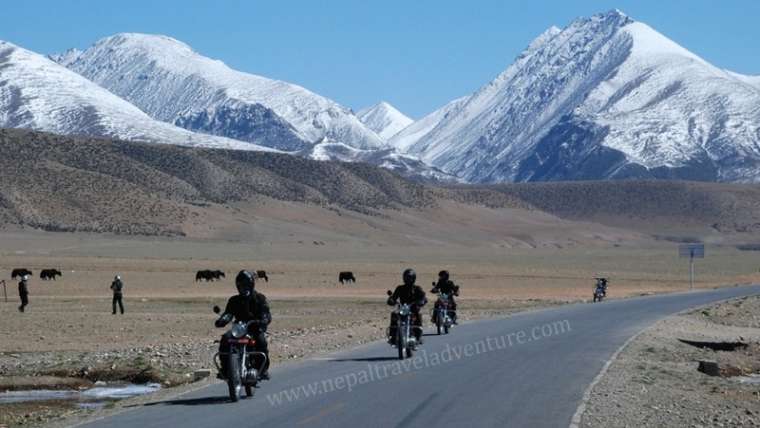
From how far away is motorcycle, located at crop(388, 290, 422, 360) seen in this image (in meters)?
24.3

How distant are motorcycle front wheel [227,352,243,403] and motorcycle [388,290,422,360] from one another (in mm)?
6044

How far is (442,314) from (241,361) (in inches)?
508

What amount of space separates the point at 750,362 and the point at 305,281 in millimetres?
46064

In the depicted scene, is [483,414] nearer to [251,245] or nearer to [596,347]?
[596,347]

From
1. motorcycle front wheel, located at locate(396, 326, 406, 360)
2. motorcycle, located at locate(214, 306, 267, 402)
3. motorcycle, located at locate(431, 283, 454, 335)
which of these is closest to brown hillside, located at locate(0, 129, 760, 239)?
motorcycle, located at locate(431, 283, 454, 335)

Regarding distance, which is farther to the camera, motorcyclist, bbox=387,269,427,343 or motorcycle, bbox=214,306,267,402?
motorcyclist, bbox=387,269,427,343

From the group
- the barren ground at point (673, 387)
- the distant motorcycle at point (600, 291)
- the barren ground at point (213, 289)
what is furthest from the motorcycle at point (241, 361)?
the distant motorcycle at point (600, 291)

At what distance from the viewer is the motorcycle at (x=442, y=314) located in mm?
30906

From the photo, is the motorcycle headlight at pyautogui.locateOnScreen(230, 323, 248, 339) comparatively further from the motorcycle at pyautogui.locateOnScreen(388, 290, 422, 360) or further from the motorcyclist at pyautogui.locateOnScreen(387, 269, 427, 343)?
the motorcyclist at pyautogui.locateOnScreen(387, 269, 427, 343)

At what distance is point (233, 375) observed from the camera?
18.4 m

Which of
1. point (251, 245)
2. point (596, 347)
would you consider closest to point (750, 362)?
point (596, 347)

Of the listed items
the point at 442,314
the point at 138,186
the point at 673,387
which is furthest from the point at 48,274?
the point at 138,186

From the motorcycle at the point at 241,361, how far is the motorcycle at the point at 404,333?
546 centimetres

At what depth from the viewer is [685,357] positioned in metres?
28.7
